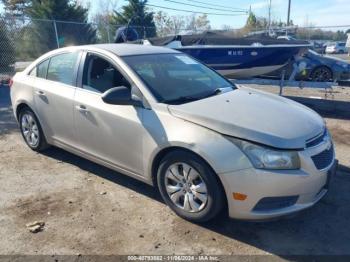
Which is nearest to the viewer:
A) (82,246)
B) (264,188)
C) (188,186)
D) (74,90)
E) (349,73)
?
(264,188)

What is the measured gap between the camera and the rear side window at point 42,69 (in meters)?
4.97

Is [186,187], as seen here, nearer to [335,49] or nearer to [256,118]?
[256,118]

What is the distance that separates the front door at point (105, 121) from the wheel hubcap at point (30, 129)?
3.88 feet

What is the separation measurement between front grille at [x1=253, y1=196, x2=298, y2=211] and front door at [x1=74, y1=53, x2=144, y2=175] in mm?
1322

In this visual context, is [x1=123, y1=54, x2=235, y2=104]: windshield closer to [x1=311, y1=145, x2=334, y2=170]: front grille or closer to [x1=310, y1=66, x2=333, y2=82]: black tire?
[x1=311, y1=145, x2=334, y2=170]: front grille

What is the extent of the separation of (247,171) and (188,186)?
68 centimetres

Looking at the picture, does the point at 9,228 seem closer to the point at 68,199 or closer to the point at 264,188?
the point at 68,199

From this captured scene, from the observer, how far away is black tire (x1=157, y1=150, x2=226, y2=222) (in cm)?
319

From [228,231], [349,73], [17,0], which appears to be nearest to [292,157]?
[228,231]

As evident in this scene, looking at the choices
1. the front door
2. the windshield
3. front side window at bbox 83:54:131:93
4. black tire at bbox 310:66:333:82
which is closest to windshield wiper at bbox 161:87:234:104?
the windshield

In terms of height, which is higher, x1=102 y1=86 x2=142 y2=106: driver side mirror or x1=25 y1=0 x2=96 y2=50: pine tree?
x1=25 y1=0 x2=96 y2=50: pine tree

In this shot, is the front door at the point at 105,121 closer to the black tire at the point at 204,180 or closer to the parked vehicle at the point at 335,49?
the black tire at the point at 204,180

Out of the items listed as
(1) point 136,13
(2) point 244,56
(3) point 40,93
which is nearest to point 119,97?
(3) point 40,93

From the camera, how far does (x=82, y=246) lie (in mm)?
3215
